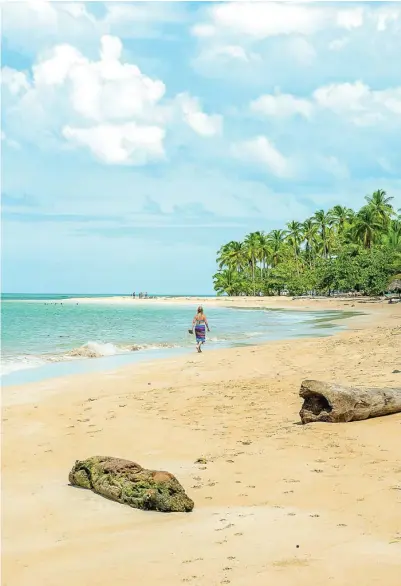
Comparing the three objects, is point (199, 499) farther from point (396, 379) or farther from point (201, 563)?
point (396, 379)

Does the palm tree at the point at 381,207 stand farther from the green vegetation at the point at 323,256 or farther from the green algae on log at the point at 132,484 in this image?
the green algae on log at the point at 132,484

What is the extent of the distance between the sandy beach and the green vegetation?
2188 inches

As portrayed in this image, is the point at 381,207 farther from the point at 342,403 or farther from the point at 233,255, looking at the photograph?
the point at 342,403

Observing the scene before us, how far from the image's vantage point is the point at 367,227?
263ft

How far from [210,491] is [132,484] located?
0.91 metres

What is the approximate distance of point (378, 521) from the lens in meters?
5.39

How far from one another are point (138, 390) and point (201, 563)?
9.21 m

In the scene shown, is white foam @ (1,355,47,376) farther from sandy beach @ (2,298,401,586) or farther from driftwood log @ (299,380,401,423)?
driftwood log @ (299,380,401,423)

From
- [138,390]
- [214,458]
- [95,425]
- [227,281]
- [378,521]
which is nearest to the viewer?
[378,521]

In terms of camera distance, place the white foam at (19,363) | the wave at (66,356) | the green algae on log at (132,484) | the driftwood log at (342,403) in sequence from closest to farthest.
→ the green algae on log at (132,484)
the driftwood log at (342,403)
the white foam at (19,363)
the wave at (66,356)

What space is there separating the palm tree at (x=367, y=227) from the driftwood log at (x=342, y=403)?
72.5 meters

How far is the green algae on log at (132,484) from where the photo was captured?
5965 mm

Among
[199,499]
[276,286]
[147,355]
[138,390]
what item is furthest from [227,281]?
[199,499]

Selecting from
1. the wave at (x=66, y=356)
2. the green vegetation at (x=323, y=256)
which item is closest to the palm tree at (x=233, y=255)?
the green vegetation at (x=323, y=256)
